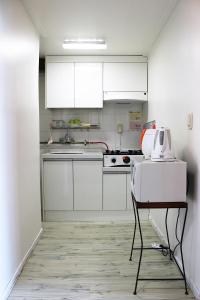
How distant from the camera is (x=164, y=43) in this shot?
2.82 metres

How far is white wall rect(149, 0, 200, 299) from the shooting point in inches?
74.5

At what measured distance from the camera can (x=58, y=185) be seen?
3.55 m

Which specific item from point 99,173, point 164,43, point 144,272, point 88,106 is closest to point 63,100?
point 88,106

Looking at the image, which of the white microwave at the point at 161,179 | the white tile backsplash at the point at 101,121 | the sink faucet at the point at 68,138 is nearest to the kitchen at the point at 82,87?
the white microwave at the point at 161,179

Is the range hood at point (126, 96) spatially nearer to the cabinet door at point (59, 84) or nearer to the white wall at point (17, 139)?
the cabinet door at point (59, 84)

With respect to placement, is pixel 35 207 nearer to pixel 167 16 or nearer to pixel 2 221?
pixel 2 221

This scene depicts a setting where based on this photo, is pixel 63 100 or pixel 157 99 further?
pixel 63 100

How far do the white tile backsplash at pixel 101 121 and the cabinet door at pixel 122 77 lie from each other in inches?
15.4

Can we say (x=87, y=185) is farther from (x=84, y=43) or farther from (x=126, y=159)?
(x=84, y=43)

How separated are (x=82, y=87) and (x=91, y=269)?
247 centimetres

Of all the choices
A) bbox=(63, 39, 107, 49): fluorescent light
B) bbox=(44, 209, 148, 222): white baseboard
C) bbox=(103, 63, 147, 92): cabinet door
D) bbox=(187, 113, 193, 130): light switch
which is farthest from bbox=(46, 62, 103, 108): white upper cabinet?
bbox=(187, 113, 193, 130): light switch

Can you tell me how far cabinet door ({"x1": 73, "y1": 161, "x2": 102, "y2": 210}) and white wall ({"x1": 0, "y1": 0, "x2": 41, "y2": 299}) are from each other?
803 mm

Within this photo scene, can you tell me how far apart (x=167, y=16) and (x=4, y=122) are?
1.91 metres

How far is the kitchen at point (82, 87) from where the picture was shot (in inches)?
76.2
